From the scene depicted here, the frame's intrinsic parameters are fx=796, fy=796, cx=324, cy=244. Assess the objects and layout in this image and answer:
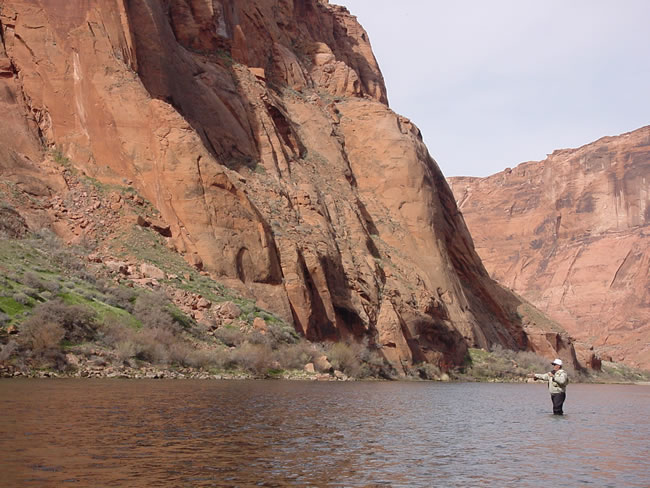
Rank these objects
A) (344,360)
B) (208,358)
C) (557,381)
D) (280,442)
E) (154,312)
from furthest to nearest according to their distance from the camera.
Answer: (344,360), (154,312), (208,358), (557,381), (280,442)

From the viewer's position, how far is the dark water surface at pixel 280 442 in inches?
430

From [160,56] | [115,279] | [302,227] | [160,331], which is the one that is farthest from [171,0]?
[160,331]

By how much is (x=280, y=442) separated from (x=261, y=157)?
40924mm

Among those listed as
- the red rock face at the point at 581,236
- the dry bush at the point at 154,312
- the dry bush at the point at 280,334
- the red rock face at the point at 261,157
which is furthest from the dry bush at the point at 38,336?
the red rock face at the point at 581,236

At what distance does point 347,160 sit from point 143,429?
164 ft

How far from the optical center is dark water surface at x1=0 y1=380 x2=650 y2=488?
10914 millimetres

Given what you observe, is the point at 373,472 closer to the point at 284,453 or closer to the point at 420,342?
the point at 284,453

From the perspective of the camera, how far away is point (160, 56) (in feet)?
161

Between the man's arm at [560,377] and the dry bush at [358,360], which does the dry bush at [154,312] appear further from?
the man's arm at [560,377]

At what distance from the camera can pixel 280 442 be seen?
14.2 metres

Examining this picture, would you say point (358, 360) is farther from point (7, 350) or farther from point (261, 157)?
point (7, 350)

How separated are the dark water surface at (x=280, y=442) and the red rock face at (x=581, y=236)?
329 feet

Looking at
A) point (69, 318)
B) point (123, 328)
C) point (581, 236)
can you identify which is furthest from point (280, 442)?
point (581, 236)

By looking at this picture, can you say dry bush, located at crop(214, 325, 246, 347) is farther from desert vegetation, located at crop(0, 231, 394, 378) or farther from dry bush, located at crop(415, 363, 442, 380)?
dry bush, located at crop(415, 363, 442, 380)
